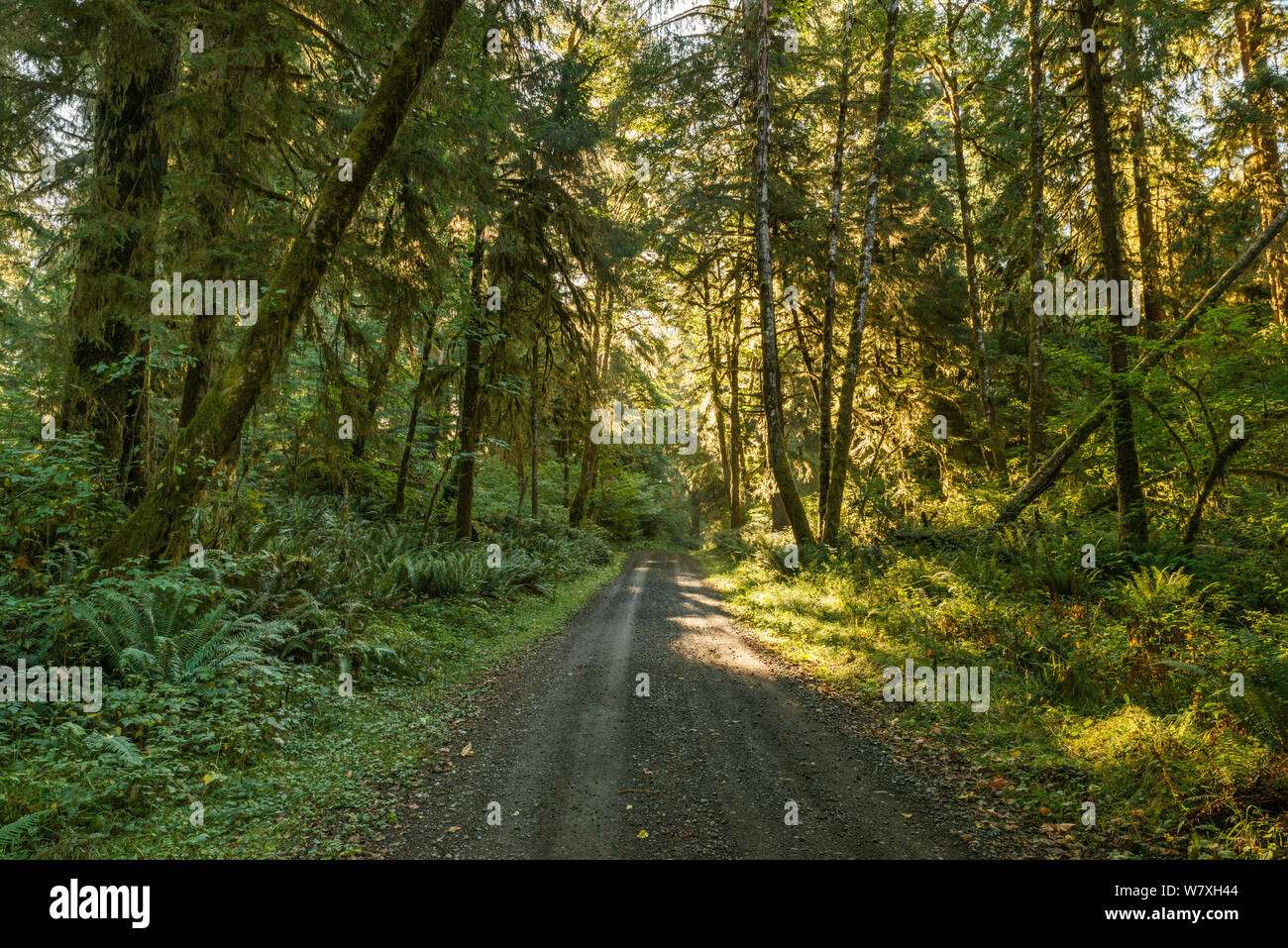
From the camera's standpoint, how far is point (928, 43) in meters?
16.5

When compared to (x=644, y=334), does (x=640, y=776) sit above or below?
below

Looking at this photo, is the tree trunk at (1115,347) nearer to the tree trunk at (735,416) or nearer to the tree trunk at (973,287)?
the tree trunk at (973,287)

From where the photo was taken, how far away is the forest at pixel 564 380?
482 centimetres

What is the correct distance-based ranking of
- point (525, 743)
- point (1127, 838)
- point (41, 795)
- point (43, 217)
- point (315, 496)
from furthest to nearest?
point (315, 496)
point (43, 217)
point (525, 743)
point (1127, 838)
point (41, 795)

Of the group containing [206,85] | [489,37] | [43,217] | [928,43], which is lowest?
[43,217]

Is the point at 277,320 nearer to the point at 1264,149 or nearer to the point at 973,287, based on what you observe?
the point at 973,287

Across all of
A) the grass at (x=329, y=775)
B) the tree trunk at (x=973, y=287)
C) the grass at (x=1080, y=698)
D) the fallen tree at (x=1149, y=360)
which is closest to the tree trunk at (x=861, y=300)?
the tree trunk at (x=973, y=287)

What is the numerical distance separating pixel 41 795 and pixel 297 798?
1.44 metres

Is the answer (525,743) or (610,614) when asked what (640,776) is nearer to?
(525,743)

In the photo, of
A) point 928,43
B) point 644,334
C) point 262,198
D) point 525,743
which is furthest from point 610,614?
point 928,43

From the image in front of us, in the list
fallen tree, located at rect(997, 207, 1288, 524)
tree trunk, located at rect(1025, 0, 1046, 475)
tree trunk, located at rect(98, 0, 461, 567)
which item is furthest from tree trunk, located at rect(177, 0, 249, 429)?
tree trunk, located at rect(1025, 0, 1046, 475)

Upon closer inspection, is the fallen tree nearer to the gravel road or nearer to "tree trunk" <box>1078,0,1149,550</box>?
"tree trunk" <box>1078,0,1149,550</box>

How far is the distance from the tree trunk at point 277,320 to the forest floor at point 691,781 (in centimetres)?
403

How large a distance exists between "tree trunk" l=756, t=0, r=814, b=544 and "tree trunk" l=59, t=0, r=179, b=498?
450 inches
